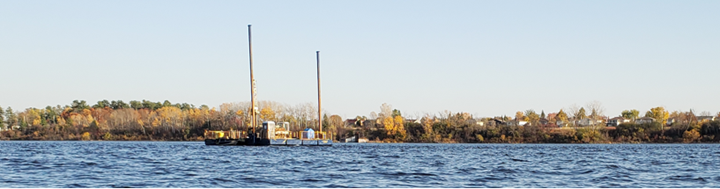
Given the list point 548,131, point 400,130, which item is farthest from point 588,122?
point 400,130

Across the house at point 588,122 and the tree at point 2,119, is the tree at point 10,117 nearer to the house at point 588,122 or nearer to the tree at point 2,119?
the tree at point 2,119

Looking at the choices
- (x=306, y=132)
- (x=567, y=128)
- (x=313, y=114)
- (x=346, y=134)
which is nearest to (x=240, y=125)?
(x=313, y=114)

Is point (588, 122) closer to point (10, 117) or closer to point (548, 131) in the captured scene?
point (548, 131)

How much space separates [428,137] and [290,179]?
117 meters

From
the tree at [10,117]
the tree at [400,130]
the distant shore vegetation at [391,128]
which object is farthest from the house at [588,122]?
the tree at [10,117]

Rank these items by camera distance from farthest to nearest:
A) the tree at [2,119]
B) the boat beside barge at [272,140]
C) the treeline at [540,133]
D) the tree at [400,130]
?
the tree at [2,119] → the tree at [400,130] → the treeline at [540,133] → the boat beside barge at [272,140]

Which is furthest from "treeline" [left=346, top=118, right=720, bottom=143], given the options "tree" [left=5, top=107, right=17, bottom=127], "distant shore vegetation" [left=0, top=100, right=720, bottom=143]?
"tree" [left=5, top=107, right=17, bottom=127]

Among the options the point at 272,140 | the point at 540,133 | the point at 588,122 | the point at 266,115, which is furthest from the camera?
the point at 266,115

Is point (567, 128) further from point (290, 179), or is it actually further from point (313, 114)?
point (290, 179)

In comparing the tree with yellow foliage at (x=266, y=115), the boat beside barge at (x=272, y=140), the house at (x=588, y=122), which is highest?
the tree with yellow foliage at (x=266, y=115)

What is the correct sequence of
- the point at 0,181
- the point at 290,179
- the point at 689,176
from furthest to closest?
the point at 689,176 < the point at 290,179 < the point at 0,181

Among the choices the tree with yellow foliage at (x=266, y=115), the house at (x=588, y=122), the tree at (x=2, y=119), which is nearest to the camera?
the house at (x=588, y=122)

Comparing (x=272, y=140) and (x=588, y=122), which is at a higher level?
(x=588, y=122)

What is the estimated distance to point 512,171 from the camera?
34469mm
